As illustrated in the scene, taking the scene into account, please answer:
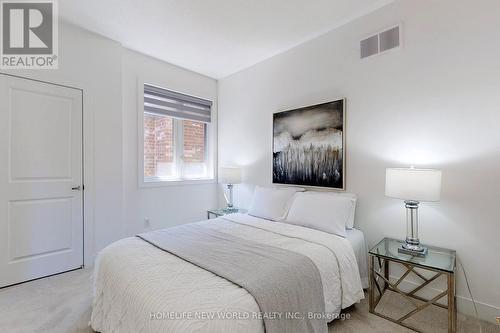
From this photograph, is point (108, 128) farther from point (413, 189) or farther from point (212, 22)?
point (413, 189)

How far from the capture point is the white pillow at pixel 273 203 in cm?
269

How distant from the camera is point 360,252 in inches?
85.3

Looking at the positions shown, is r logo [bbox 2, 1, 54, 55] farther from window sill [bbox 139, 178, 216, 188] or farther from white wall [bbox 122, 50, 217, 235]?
window sill [bbox 139, 178, 216, 188]

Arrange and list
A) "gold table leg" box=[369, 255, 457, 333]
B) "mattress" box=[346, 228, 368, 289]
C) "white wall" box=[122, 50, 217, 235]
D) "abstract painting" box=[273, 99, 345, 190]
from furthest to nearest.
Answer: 1. "white wall" box=[122, 50, 217, 235]
2. "abstract painting" box=[273, 99, 345, 190]
3. "mattress" box=[346, 228, 368, 289]
4. "gold table leg" box=[369, 255, 457, 333]

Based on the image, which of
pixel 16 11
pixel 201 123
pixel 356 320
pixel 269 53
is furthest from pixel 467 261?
pixel 16 11

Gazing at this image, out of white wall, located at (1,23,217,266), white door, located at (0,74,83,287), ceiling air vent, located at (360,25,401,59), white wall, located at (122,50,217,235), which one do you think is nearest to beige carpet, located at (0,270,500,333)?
white door, located at (0,74,83,287)

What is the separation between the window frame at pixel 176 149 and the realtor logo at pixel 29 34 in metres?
0.97

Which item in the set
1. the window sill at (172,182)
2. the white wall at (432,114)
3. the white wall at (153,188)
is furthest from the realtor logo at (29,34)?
the white wall at (432,114)

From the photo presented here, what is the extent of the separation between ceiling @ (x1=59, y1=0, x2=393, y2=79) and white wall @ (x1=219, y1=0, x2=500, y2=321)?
0.27 meters

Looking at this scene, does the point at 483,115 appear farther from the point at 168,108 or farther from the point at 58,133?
the point at 58,133

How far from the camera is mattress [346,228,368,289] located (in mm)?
2119

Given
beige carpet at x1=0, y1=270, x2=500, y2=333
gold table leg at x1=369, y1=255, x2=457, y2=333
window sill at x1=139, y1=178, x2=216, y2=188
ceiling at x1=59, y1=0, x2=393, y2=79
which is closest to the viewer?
gold table leg at x1=369, y1=255, x2=457, y2=333

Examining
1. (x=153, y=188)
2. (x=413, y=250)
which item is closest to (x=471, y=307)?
(x=413, y=250)

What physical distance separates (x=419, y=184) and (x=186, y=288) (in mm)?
1741
